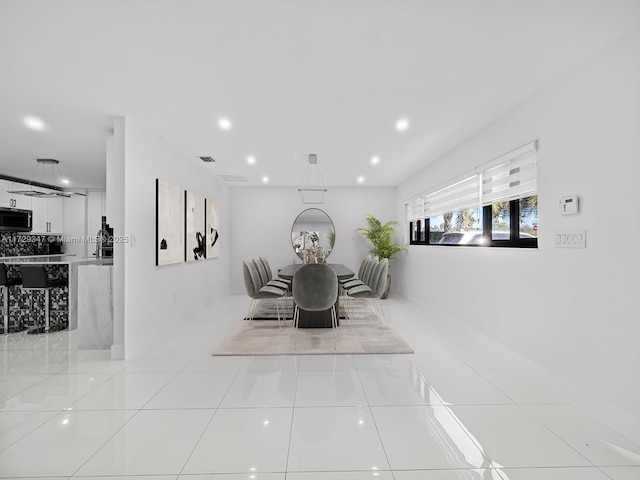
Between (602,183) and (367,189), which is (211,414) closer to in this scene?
(602,183)

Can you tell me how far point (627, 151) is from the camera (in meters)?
2.11

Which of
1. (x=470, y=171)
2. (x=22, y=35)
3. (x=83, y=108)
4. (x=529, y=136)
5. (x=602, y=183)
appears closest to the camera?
(x=22, y=35)

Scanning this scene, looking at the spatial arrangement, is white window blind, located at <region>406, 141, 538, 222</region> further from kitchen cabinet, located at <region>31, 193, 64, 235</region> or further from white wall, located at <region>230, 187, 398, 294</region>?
kitchen cabinet, located at <region>31, 193, 64, 235</region>

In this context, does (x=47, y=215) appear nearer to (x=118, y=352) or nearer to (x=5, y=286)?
(x=5, y=286)

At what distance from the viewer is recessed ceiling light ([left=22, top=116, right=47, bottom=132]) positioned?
351cm

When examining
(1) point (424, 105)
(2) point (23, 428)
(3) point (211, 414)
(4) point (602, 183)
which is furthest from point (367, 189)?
(2) point (23, 428)

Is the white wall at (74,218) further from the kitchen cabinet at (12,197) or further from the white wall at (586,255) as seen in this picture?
the white wall at (586,255)

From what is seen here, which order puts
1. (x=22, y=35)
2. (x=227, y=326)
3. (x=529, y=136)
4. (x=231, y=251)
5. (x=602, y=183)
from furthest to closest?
(x=231, y=251)
(x=227, y=326)
(x=529, y=136)
(x=602, y=183)
(x=22, y=35)

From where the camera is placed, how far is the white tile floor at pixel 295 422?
1.78 meters

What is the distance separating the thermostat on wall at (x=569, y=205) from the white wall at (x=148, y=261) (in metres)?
4.00

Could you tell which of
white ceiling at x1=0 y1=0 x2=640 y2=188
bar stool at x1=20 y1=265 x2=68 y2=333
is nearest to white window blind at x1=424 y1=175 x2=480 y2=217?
white ceiling at x1=0 y1=0 x2=640 y2=188

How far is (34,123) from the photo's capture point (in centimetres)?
363

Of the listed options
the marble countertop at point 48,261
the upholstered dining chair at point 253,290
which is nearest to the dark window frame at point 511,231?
the upholstered dining chair at point 253,290

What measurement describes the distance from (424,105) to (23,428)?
4002mm
